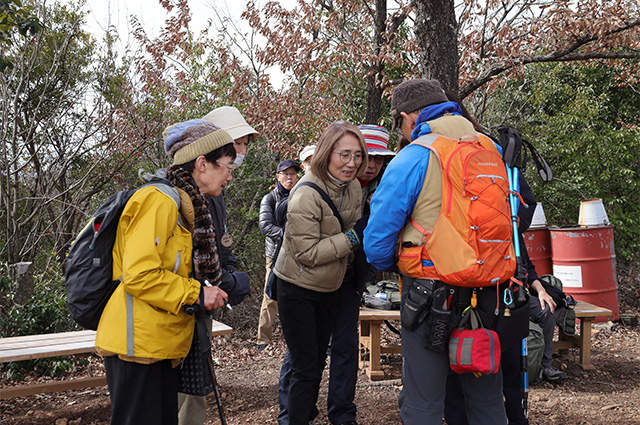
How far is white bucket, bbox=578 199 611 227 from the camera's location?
7.06m

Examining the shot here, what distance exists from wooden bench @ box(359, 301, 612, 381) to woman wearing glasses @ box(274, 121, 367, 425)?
1664 millimetres

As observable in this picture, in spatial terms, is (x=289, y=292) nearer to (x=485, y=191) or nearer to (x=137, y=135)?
(x=485, y=191)

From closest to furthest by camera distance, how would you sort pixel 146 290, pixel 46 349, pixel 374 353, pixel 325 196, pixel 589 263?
pixel 146 290 < pixel 325 196 < pixel 46 349 < pixel 374 353 < pixel 589 263

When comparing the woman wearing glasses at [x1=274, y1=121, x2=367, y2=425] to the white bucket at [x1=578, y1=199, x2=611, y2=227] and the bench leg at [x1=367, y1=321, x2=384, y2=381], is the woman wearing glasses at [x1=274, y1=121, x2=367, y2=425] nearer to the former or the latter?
the bench leg at [x1=367, y1=321, x2=384, y2=381]

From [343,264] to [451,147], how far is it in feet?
3.95

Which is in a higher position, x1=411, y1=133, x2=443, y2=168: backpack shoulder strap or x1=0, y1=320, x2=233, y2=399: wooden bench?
x1=411, y1=133, x2=443, y2=168: backpack shoulder strap

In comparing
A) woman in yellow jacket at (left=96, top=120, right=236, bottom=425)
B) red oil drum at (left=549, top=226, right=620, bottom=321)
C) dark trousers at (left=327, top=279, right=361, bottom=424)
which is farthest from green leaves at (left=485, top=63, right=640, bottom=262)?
woman in yellow jacket at (left=96, top=120, right=236, bottom=425)

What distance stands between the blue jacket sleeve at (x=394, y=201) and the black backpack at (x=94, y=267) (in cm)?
110

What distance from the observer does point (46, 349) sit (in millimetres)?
3764

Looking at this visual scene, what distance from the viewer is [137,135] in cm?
795

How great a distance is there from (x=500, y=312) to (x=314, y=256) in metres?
1.14

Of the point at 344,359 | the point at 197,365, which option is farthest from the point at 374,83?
the point at 197,365

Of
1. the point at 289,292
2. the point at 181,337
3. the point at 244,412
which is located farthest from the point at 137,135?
the point at 181,337

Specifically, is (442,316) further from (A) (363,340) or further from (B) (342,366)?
(A) (363,340)
